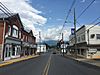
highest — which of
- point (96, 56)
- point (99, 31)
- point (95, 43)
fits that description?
point (99, 31)

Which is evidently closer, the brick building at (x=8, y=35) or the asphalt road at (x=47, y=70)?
the asphalt road at (x=47, y=70)

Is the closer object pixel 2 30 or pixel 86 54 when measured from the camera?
pixel 2 30

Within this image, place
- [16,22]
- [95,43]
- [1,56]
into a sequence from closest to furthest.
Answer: [1,56] < [16,22] < [95,43]

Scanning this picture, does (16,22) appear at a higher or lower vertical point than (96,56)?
higher

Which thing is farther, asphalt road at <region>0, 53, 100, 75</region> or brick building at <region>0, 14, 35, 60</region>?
brick building at <region>0, 14, 35, 60</region>

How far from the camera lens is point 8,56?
128ft

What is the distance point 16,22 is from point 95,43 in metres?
20.4

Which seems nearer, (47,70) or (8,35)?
(47,70)

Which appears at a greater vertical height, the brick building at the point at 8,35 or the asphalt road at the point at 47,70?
the brick building at the point at 8,35

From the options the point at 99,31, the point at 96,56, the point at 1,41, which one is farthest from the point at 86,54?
the point at 1,41

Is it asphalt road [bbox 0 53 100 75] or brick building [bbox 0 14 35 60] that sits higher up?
brick building [bbox 0 14 35 60]

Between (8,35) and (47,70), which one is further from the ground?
(8,35)

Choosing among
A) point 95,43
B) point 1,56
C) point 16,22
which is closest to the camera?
point 1,56

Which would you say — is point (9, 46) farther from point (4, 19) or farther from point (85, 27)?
point (85, 27)
